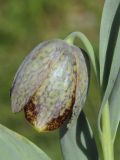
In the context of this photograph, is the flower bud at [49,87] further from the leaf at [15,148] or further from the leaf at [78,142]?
the leaf at [78,142]

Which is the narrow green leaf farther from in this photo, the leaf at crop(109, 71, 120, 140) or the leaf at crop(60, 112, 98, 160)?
the leaf at crop(60, 112, 98, 160)

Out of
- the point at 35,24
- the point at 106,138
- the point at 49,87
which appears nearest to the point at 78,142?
the point at 106,138

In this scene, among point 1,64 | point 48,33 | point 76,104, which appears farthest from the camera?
point 48,33

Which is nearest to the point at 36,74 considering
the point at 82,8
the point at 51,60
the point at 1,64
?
the point at 51,60

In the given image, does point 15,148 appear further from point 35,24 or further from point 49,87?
point 35,24

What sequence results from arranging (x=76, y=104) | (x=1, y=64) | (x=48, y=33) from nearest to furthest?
1. (x=76, y=104)
2. (x=1, y=64)
3. (x=48, y=33)

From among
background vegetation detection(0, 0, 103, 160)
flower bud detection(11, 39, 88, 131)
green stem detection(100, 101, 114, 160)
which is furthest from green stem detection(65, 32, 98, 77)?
background vegetation detection(0, 0, 103, 160)

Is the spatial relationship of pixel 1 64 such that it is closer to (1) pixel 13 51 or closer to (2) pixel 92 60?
(1) pixel 13 51
